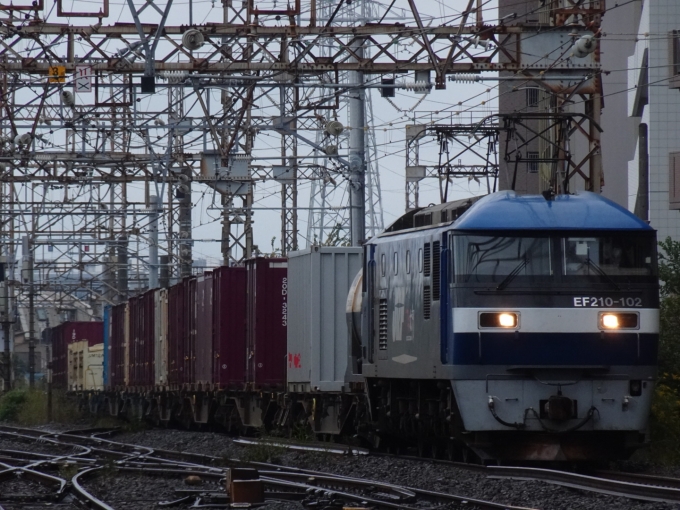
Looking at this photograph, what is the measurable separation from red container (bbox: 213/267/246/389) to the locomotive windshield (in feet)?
38.3

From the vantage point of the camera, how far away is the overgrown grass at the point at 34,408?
43.5 metres

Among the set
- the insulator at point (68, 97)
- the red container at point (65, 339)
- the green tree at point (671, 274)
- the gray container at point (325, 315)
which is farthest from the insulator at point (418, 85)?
the red container at point (65, 339)

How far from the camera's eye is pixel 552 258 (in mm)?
14586

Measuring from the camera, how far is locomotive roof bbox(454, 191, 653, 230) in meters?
14.6

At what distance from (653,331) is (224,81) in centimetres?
1103

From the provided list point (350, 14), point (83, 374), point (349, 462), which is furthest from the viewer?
point (350, 14)

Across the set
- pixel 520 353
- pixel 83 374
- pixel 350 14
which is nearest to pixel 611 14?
pixel 350 14

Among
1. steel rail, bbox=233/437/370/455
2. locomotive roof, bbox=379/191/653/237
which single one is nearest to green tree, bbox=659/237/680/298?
steel rail, bbox=233/437/370/455

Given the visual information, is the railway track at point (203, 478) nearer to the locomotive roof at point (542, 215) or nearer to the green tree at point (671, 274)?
the locomotive roof at point (542, 215)

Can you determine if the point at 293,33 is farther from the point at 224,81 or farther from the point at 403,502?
the point at 403,502

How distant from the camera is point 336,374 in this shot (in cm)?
2162

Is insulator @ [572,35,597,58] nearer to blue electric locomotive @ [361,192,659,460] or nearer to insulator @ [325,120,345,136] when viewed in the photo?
blue electric locomotive @ [361,192,659,460]

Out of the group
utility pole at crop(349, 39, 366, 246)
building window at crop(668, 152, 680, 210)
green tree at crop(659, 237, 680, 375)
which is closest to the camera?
green tree at crop(659, 237, 680, 375)

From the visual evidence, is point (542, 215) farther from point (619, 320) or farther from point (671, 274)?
point (671, 274)
